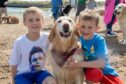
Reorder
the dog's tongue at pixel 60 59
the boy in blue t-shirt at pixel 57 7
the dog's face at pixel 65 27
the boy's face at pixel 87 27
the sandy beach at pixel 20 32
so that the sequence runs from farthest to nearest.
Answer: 1. the boy in blue t-shirt at pixel 57 7
2. the sandy beach at pixel 20 32
3. the dog's tongue at pixel 60 59
4. the boy's face at pixel 87 27
5. the dog's face at pixel 65 27

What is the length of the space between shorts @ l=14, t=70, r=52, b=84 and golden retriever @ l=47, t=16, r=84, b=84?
0.19 meters

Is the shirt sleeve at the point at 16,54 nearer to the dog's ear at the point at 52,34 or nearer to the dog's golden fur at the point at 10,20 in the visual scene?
the dog's ear at the point at 52,34

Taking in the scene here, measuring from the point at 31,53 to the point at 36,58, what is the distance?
9 centimetres

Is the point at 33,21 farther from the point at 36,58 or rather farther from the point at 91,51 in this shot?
the point at 91,51

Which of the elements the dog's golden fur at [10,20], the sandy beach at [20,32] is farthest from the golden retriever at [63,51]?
the dog's golden fur at [10,20]

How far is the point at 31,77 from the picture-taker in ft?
14.4

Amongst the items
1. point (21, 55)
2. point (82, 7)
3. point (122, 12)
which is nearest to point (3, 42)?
point (122, 12)

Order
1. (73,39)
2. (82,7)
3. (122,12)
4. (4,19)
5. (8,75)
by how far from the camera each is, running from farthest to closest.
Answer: (4,19), (82,7), (122,12), (8,75), (73,39)

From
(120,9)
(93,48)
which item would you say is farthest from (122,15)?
(93,48)

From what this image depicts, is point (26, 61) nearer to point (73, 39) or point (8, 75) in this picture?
point (73, 39)

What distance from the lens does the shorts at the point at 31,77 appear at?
434cm

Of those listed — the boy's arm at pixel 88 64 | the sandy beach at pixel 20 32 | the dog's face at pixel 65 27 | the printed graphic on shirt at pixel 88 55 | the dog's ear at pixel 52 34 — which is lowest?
the sandy beach at pixel 20 32

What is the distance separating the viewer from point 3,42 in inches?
369

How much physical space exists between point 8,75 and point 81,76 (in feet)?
6.86
